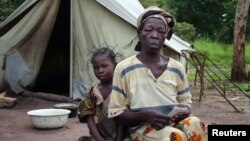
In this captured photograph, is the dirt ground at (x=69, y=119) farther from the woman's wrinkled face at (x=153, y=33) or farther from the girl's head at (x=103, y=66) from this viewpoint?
the woman's wrinkled face at (x=153, y=33)

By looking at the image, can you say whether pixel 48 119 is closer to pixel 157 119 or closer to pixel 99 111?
pixel 99 111

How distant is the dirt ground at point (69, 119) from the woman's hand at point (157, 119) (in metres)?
2.99

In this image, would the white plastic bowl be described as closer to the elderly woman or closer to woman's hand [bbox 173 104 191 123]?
the elderly woman

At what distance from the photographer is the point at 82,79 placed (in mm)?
7000

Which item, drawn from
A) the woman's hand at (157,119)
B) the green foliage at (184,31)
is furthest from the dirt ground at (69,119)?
the green foliage at (184,31)

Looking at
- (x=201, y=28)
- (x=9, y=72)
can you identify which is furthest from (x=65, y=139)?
(x=201, y=28)

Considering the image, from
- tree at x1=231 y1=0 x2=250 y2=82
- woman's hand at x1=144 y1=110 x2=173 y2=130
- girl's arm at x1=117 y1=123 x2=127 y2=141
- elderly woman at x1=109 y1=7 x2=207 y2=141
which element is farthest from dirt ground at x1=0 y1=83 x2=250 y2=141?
woman's hand at x1=144 y1=110 x2=173 y2=130

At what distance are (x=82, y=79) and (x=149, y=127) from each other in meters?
5.05

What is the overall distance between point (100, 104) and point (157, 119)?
705 mm

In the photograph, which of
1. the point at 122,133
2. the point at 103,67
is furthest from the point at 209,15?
the point at 122,133

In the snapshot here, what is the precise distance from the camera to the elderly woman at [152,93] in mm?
2000

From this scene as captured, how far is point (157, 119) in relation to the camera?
1973 mm

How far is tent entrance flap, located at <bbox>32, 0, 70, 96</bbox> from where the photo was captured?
8453 mm

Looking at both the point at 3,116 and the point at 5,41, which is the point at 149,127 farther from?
the point at 5,41
